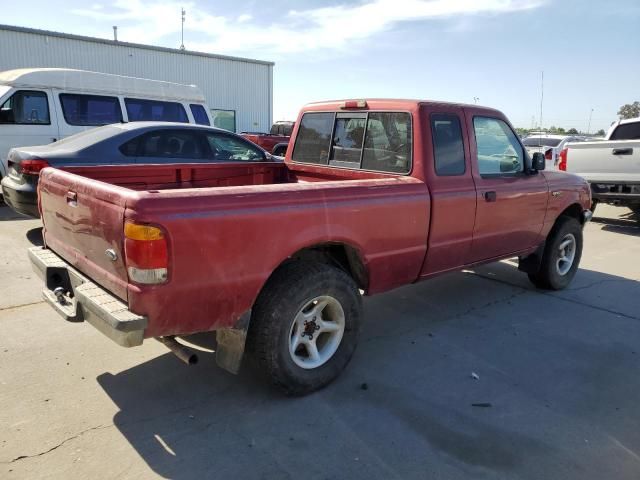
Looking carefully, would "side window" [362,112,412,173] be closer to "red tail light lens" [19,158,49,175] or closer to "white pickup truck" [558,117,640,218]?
"red tail light lens" [19,158,49,175]

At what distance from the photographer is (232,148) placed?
303 inches

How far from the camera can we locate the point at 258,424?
9.80 ft

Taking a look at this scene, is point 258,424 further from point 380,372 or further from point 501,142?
point 501,142

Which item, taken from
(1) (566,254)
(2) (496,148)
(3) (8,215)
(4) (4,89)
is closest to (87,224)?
(2) (496,148)

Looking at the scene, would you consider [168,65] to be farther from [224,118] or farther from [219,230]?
[219,230]

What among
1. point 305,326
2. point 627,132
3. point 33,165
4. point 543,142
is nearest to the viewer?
point 305,326

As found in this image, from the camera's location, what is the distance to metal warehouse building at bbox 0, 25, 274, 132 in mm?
16875

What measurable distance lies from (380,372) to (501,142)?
252cm

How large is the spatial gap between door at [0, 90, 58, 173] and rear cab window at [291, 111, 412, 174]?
6157 millimetres

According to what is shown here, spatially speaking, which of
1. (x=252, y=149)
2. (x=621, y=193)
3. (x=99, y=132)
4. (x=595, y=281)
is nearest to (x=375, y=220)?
(x=595, y=281)

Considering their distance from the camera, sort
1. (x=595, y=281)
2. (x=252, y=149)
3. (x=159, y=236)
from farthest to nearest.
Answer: (x=252, y=149)
(x=595, y=281)
(x=159, y=236)

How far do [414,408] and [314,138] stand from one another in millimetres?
2705

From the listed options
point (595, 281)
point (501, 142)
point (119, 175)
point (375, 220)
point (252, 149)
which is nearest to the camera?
point (375, 220)

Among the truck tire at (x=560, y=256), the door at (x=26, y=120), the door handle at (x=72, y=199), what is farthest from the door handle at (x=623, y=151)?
the door at (x=26, y=120)
